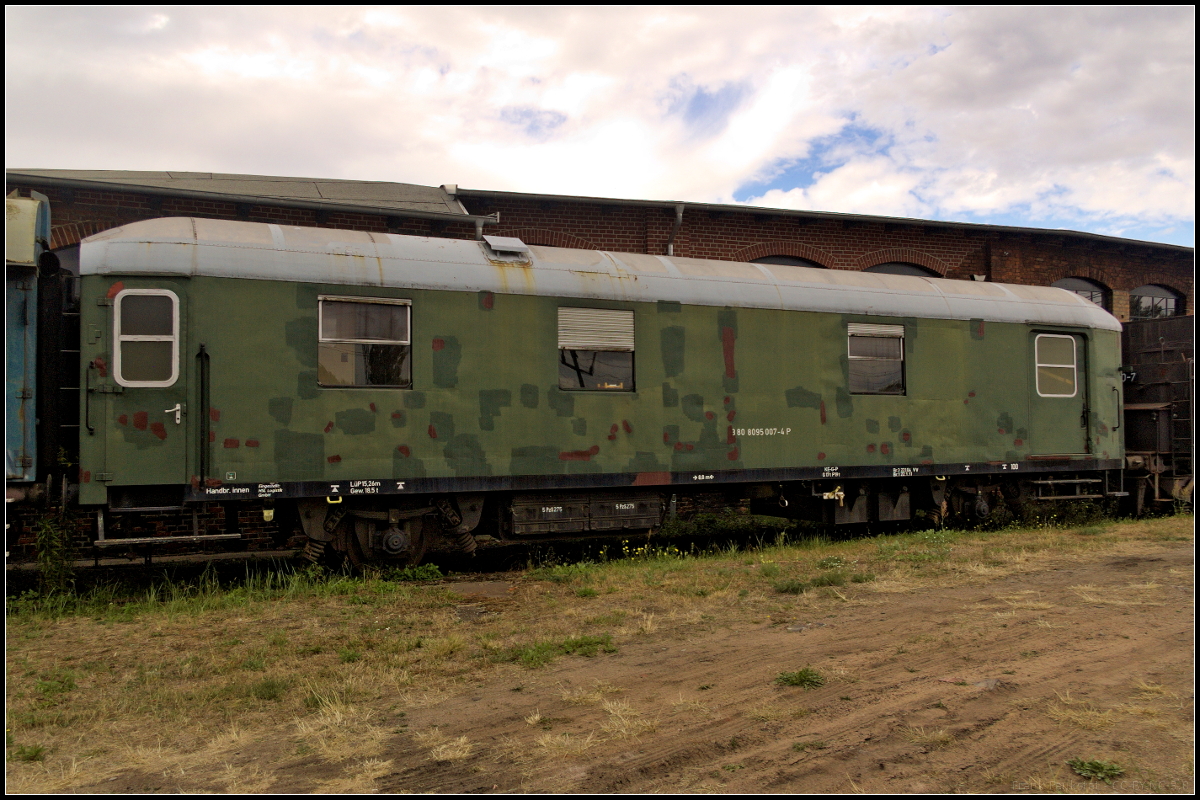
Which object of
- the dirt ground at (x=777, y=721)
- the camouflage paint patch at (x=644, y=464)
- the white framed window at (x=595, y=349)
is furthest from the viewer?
the camouflage paint patch at (x=644, y=464)

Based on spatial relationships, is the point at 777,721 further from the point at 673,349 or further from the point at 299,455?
the point at 673,349

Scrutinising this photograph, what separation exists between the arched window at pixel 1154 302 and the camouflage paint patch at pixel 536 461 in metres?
16.1

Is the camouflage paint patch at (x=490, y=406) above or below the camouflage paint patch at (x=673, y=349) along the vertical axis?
below

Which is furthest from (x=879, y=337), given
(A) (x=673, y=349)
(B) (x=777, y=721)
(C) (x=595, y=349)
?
(B) (x=777, y=721)

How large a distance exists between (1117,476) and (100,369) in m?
13.3

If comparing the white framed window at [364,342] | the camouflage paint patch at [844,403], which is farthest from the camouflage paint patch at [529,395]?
the camouflage paint patch at [844,403]

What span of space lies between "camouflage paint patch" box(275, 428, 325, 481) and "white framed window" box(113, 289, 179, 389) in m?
1.08

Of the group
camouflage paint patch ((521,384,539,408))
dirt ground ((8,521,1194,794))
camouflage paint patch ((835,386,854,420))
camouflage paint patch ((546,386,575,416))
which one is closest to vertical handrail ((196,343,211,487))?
camouflage paint patch ((521,384,539,408))

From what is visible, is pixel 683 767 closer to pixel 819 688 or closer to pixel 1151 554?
pixel 819 688

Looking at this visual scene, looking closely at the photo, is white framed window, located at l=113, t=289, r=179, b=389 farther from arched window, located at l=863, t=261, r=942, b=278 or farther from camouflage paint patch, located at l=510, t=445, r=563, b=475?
arched window, located at l=863, t=261, r=942, b=278

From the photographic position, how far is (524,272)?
8.62 m

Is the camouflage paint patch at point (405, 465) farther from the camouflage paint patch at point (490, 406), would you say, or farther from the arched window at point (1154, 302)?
the arched window at point (1154, 302)

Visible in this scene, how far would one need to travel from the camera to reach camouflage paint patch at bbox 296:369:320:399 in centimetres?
763

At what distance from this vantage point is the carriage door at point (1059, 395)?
11.3m
